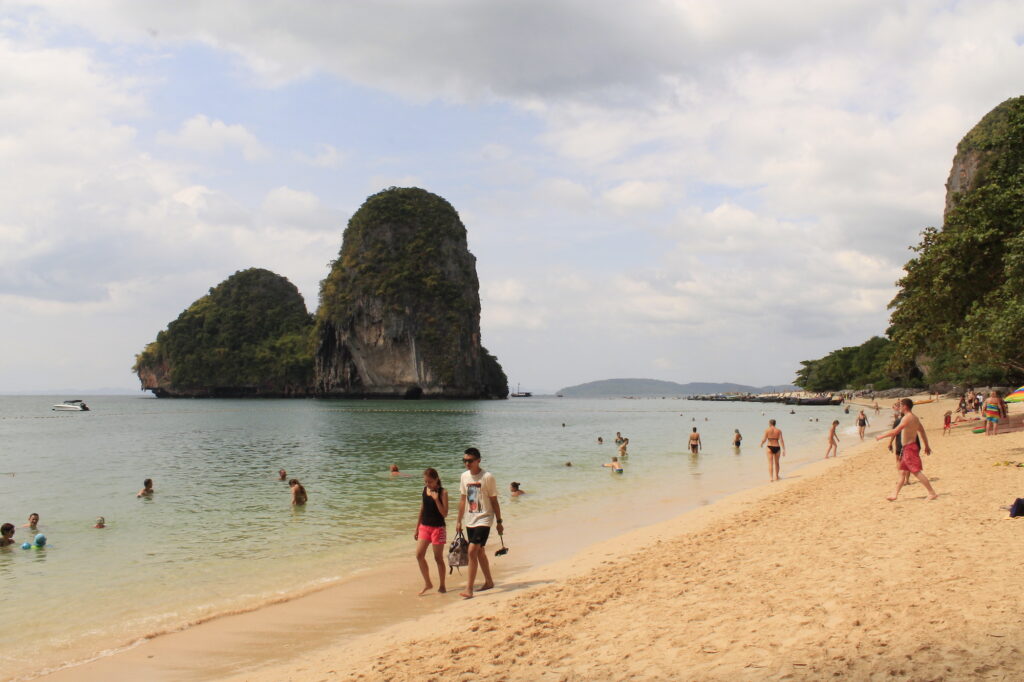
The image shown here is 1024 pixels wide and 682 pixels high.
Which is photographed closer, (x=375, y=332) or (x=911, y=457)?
(x=911, y=457)

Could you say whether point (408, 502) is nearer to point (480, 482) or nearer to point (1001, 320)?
point (480, 482)

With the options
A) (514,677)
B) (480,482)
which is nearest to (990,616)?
(514,677)

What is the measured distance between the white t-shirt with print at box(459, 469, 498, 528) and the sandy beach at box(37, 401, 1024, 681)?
41.1 inches

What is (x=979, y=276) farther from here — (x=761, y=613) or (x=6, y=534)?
(x=6, y=534)

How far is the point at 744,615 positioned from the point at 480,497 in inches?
132

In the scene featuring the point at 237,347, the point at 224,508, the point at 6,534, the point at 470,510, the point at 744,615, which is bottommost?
the point at 224,508

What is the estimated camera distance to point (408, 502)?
17172 mm

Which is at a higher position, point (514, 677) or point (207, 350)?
point (207, 350)

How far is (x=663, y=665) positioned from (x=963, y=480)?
10.1m

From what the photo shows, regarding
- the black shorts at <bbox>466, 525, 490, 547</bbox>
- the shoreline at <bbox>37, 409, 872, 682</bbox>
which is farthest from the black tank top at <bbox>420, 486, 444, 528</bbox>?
the shoreline at <bbox>37, 409, 872, 682</bbox>

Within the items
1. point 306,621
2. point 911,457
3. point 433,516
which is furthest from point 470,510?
point 911,457

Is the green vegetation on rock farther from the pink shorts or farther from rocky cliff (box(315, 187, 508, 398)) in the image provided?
rocky cliff (box(315, 187, 508, 398))

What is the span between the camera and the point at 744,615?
18.9 ft

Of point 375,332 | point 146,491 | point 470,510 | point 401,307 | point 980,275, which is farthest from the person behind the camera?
point 375,332
